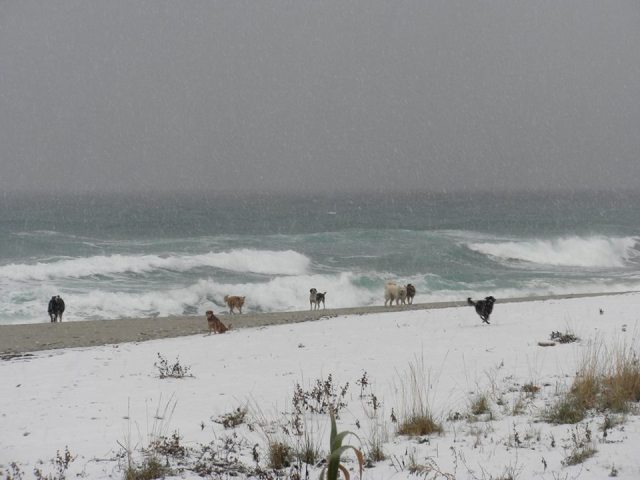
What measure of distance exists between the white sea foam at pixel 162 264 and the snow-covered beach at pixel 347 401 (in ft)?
66.8

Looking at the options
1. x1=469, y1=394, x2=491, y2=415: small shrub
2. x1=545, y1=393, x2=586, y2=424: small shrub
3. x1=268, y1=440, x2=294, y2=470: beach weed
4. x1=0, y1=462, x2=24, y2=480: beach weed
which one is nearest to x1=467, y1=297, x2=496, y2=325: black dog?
x1=469, y1=394, x2=491, y2=415: small shrub

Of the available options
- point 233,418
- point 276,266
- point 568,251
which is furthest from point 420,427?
point 568,251

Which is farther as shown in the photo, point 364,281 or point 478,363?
point 364,281

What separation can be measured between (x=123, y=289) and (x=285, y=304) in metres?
7.66

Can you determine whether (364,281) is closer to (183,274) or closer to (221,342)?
(183,274)

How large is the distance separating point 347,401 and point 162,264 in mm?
30378

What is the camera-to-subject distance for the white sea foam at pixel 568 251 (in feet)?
147

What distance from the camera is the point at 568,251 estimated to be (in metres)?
48.6

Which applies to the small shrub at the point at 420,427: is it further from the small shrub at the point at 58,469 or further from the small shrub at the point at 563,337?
the small shrub at the point at 563,337

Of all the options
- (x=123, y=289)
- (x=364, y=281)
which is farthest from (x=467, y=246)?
(x=123, y=289)

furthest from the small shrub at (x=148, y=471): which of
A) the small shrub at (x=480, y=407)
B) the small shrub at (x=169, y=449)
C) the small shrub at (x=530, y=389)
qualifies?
the small shrub at (x=530, y=389)

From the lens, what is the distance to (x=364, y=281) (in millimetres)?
32406

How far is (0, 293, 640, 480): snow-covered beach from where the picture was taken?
4730 mm

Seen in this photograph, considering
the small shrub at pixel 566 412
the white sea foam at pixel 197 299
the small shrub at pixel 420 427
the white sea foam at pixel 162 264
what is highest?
the small shrub at pixel 566 412
